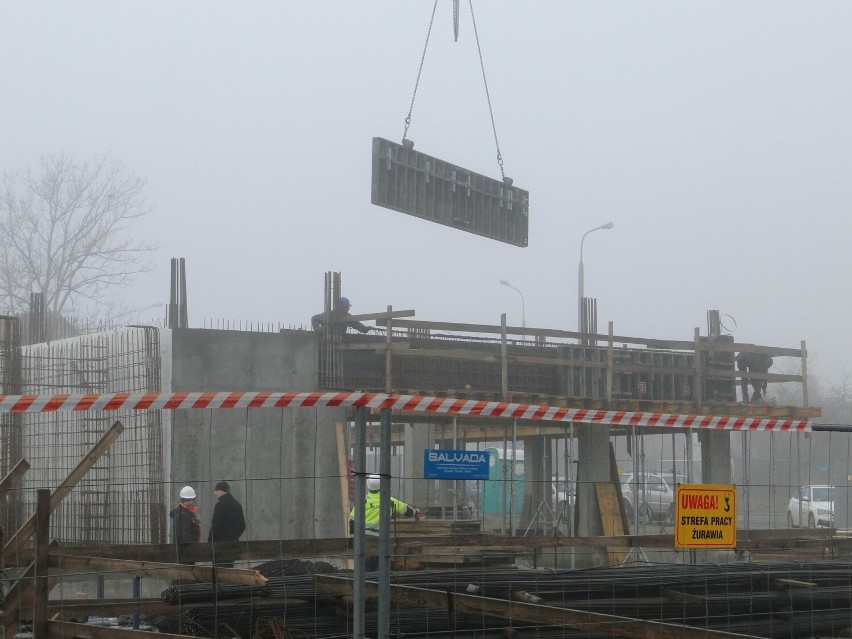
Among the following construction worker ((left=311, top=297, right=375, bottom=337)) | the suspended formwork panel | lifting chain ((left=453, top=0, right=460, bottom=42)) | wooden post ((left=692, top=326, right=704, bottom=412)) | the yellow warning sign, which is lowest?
the yellow warning sign

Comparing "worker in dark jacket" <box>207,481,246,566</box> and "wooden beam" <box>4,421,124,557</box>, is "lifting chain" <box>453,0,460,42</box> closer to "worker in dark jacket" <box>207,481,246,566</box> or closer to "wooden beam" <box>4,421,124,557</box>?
"worker in dark jacket" <box>207,481,246,566</box>

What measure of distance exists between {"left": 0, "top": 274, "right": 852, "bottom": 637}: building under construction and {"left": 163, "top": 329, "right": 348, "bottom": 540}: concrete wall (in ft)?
0.12

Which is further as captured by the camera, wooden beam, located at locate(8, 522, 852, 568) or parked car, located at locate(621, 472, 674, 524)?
parked car, located at locate(621, 472, 674, 524)

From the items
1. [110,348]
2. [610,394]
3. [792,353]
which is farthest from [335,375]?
[792,353]

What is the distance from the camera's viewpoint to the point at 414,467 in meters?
24.7

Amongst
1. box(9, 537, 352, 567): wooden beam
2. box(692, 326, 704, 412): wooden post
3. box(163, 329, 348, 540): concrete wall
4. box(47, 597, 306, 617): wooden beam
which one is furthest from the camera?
box(692, 326, 704, 412): wooden post

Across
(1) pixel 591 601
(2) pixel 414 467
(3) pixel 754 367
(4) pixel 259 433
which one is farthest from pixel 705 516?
(2) pixel 414 467

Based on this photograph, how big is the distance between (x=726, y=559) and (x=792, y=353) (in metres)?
14.3

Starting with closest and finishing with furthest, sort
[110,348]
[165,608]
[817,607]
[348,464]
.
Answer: [165,608] < [817,607] < [348,464] < [110,348]

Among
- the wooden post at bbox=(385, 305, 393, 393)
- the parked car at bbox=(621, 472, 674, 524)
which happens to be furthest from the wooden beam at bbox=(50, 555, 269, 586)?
the wooden post at bbox=(385, 305, 393, 393)

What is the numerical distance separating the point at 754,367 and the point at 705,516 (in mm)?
16645

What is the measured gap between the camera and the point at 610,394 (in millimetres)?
20062

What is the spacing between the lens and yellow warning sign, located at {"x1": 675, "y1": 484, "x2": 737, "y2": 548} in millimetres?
6566

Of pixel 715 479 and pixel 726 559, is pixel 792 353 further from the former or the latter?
pixel 726 559
